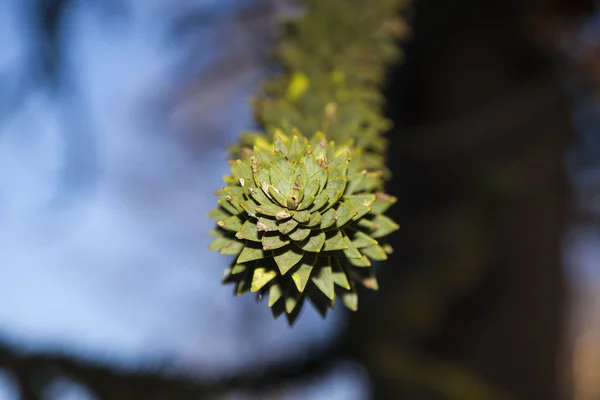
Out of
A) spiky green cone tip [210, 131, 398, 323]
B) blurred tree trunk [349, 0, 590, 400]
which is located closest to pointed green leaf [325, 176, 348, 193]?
spiky green cone tip [210, 131, 398, 323]

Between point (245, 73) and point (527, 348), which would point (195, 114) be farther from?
point (527, 348)

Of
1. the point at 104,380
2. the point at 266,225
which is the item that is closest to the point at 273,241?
the point at 266,225

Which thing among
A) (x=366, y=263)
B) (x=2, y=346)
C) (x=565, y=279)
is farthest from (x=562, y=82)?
(x=2, y=346)

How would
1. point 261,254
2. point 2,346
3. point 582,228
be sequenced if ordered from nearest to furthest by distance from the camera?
point 261,254, point 2,346, point 582,228

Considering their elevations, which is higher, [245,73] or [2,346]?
[245,73]

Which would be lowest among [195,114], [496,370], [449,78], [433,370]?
[433,370]

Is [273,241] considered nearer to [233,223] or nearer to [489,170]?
[233,223]
